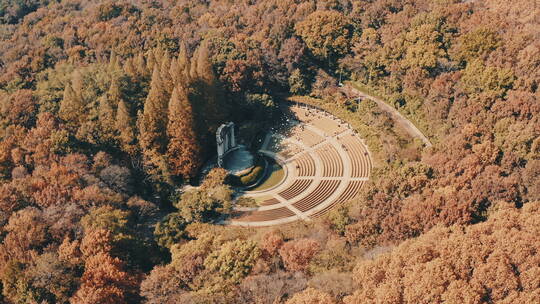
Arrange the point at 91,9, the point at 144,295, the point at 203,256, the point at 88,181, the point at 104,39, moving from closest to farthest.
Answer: the point at 144,295, the point at 203,256, the point at 88,181, the point at 104,39, the point at 91,9

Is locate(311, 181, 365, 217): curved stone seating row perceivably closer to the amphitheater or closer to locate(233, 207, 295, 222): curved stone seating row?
the amphitheater

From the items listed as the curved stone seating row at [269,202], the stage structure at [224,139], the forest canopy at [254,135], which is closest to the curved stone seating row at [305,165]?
the curved stone seating row at [269,202]

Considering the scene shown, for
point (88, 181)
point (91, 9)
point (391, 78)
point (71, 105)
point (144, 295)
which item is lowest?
point (144, 295)

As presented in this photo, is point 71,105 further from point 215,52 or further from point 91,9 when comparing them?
point 91,9

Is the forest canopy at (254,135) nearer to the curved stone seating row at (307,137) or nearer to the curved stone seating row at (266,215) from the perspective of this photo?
the curved stone seating row at (266,215)

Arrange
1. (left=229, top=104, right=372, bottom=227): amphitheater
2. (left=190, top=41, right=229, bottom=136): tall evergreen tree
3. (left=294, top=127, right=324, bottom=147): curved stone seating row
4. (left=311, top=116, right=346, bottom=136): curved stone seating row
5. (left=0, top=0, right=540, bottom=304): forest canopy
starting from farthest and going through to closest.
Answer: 1. (left=311, top=116, right=346, bottom=136): curved stone seating row
2. (left=294, top=127, right=324, bottom=147): curved stone seating row
3. (left=190, top=41, right=229, bottom=136): tall evergreen tree
4. (left=229, top=104, right=372, bottom=227): amphitheater
5. (left=0, top=0, right=540, bottom=304): forest canopy

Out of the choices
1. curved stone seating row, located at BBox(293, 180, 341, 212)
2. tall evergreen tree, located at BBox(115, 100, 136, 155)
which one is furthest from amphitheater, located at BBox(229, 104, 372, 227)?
tall evergreen tree, located at BBox(115, 100, 136, 155)

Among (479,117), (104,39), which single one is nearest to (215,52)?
(104,39)
